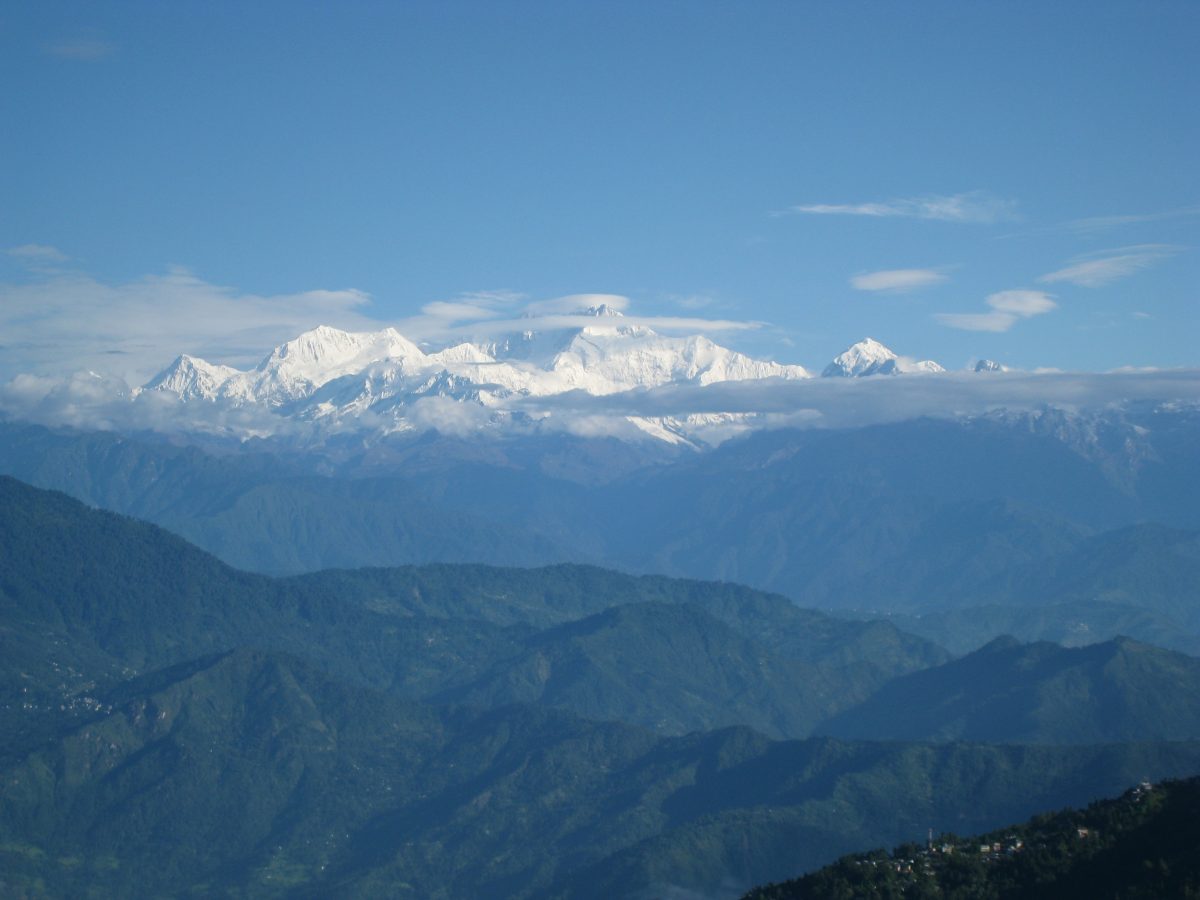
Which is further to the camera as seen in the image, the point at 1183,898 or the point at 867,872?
the point at 867,872

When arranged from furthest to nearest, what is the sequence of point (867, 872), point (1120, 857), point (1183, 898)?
point (867, 872), point (1120, 857), point (1183, 898)

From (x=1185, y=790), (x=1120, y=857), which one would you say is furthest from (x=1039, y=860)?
(x=1185, y=790)

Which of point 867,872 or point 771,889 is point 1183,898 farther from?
point 771,889

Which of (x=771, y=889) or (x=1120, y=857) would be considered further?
(x=771, y=889)

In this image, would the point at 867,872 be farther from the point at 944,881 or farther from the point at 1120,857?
the point at 1120,857

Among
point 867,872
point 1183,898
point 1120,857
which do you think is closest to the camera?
point 1183,898

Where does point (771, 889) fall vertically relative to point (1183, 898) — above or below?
below

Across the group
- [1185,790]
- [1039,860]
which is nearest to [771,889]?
[1039,860]
